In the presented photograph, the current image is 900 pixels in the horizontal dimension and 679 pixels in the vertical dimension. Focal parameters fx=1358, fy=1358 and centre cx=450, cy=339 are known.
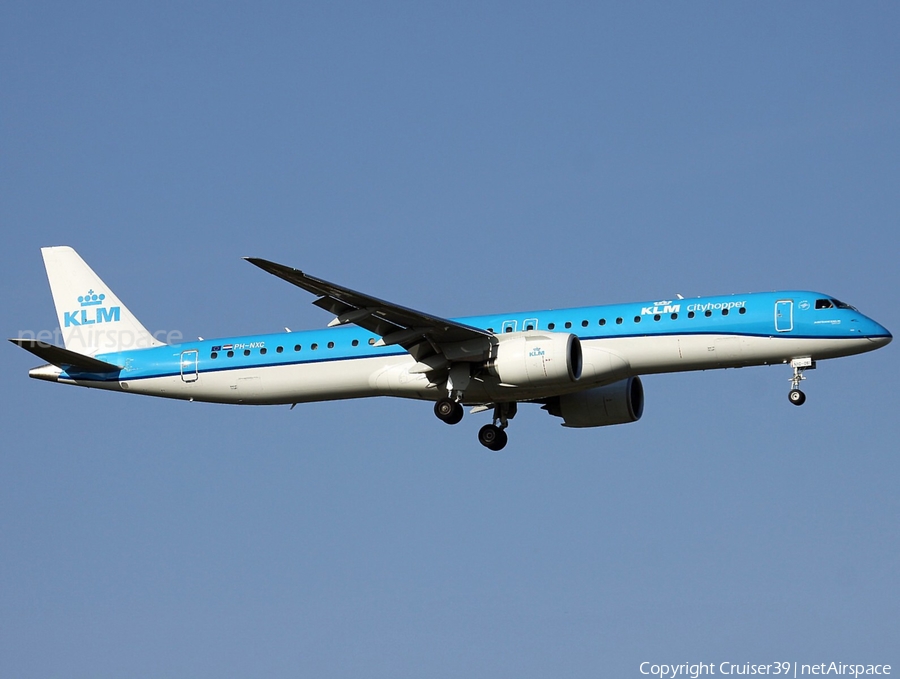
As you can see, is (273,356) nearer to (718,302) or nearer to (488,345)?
(488,345)

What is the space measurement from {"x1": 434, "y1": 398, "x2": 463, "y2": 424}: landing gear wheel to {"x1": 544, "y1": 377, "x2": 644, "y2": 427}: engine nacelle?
458 centimetres

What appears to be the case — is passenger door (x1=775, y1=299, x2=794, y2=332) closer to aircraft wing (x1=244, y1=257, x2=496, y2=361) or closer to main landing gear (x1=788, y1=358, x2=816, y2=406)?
main landing gear (x1=788, y1=358, x2=816, y2=406)

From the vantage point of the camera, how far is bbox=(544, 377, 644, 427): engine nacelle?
46062mm

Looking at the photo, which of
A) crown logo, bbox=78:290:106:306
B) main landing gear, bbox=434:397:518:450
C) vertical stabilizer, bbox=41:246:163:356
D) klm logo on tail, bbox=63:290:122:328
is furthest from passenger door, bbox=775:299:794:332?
crown logo, bbox=78:290:106:306

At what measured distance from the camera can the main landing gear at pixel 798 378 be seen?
134 feet

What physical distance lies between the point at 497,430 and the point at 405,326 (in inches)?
255

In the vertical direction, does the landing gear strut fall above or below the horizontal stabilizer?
below

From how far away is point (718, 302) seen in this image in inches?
1629

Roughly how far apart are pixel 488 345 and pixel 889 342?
1216cm

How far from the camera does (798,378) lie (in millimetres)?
40969

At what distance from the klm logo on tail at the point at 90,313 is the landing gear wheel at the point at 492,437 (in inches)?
550

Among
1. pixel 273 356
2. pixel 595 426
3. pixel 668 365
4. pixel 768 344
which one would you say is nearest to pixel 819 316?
pixel 768 344

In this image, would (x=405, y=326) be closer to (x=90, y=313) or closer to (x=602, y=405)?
(x=602, y=405)

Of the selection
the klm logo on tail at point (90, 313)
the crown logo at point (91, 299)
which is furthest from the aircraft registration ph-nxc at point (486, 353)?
the crown logo at point (91, 299)
